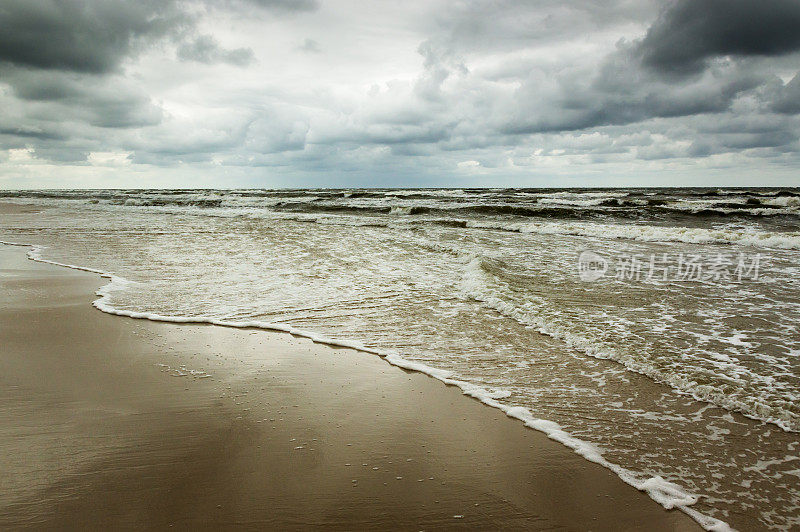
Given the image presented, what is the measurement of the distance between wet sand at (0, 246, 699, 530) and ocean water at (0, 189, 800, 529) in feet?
1.53

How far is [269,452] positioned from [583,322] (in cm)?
470

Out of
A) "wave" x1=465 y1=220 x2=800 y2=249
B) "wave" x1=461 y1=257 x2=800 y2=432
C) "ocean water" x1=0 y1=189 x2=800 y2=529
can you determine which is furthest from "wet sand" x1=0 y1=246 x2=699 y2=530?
"wave" x1=465 y1=220 x2=800 y2=249

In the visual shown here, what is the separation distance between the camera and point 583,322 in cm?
635

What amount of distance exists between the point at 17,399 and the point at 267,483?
2.78 metres

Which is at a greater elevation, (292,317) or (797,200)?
(797,200)

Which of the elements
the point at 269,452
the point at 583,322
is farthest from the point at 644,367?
the point at 269,452

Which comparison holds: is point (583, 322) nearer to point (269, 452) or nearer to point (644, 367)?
point (644, 367)

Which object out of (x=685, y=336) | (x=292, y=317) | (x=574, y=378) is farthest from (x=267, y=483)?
(x=685, y=336)

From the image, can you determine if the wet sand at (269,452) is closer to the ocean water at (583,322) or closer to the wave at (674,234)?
the ocean water at (583,322)

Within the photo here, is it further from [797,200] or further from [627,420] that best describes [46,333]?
[797,200]

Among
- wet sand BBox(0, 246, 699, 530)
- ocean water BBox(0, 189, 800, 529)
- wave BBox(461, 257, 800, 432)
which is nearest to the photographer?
wet sand BBox(0, 246, 699, 530)

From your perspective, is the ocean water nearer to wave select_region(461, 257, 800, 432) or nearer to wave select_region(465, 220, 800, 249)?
wave select_region(461, 257, 800, 432)

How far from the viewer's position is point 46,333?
5895mm

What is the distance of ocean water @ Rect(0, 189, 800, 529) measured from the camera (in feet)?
10.9
